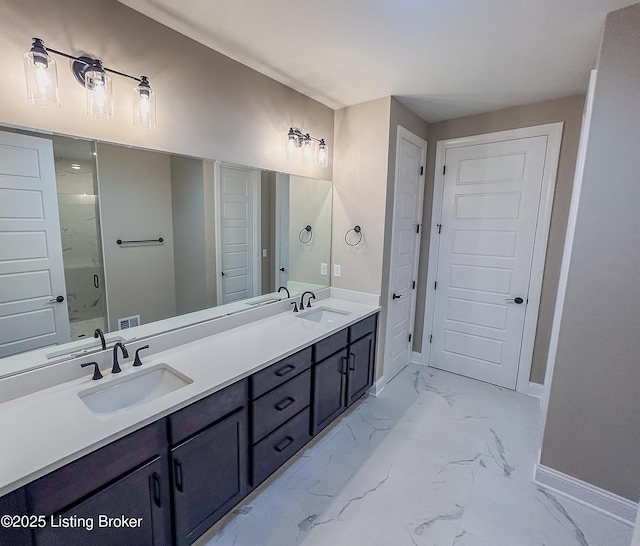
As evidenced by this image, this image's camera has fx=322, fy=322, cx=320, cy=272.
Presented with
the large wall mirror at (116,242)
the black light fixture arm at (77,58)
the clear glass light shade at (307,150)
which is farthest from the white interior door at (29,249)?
the clear glass light shade at (307,150)

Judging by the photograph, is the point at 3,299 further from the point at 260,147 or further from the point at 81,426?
the point at 260,147

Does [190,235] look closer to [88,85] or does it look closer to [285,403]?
[88,85]

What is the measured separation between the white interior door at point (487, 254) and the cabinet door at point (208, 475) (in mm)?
2429

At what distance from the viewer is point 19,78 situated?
1.24 metres

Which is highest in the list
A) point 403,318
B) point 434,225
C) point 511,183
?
point 511,183

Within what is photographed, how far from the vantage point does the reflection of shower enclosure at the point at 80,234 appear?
1.43 m

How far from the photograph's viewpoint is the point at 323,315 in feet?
8.81

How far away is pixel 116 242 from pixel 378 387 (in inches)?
92.9

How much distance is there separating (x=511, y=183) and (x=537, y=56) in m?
1.13

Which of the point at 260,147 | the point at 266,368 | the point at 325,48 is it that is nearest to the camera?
the point at 266,368

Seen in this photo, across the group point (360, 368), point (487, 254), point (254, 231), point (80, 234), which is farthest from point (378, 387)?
point (80, 234)

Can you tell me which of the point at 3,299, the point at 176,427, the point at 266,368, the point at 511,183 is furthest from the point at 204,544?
the point at 511,183

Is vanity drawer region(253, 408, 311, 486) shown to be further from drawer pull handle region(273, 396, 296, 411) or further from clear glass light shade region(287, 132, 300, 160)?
clear glass light shade region(287, 132, 300, 160)

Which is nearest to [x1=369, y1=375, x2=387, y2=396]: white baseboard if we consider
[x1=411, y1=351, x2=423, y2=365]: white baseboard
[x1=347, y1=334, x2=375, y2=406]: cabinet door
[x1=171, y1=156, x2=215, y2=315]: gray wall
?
[x1=347, y1=334, x2=375, y2=406]: cabinet door
